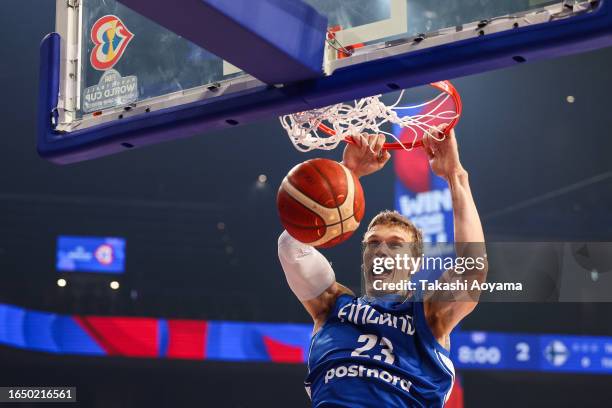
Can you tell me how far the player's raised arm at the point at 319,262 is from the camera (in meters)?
3.26

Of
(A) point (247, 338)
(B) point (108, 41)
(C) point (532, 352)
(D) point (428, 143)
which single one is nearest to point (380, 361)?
(D) point (428, 143)

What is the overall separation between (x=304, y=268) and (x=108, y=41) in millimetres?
1130

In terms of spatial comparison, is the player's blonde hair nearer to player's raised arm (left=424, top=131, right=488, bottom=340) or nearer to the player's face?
the player's face

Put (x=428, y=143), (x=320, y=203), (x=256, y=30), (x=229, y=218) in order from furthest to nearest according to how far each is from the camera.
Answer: (x=229, y=218)
(x=428, y=143)
(x=320, y=203)
(x=256, y=30)

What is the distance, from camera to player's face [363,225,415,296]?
314 centimetres

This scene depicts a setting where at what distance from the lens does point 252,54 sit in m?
2.38

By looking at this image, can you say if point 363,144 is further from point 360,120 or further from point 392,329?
point 392,329

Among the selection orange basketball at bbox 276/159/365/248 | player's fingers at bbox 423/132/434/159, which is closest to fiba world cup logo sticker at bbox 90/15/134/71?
orange basketball at bbox 276/159/365/248

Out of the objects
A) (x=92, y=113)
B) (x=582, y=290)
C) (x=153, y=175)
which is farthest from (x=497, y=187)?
(x=92, y=113)

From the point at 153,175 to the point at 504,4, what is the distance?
635 cm

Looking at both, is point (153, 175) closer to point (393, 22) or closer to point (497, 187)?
point (497, 187)

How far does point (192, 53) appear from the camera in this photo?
2.73 meters

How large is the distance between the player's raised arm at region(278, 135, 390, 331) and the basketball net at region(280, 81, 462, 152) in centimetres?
6

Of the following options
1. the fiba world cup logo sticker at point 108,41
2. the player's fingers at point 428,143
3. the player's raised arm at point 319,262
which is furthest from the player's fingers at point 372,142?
the fiba world cup logo sticker at point 108,41
